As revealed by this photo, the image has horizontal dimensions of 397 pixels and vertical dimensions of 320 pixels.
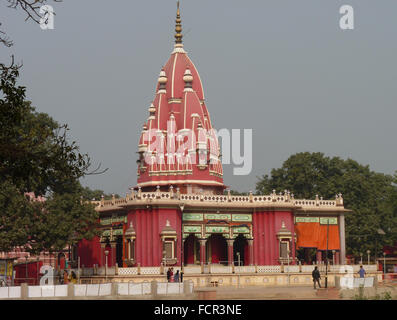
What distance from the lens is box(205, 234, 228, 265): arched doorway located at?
53.4 metres

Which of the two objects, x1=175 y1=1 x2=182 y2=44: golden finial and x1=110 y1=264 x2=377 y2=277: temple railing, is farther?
x1=175 y1=1 x2=182 y2=44: golden finial

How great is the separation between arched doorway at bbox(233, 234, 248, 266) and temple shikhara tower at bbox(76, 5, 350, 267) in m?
0.08

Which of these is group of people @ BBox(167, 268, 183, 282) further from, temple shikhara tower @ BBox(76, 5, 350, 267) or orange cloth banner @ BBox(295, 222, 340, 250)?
orange cloth banner @ BBox(295, 222, 340, 250)

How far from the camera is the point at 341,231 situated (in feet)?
181

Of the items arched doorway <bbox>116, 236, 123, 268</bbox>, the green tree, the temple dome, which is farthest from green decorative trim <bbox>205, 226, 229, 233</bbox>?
the green tree

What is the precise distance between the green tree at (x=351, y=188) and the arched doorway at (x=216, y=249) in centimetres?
1835

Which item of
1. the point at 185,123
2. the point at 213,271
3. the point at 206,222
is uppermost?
the point at 185,123

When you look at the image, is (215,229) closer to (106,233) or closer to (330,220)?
(106,233)

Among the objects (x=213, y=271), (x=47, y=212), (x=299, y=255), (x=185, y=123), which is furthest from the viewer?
(x=299, y=255)

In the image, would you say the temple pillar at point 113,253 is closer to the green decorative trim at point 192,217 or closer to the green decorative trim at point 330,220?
the green decorative trim at point 192,217
